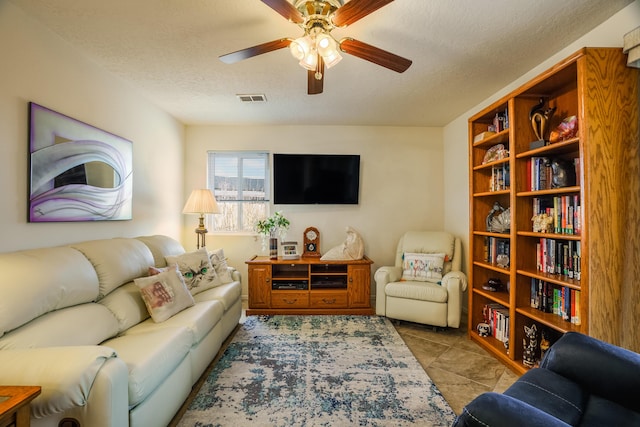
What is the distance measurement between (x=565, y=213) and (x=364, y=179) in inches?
94.5

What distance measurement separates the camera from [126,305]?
1980 millimetres

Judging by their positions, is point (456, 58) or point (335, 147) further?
point (335, 147)

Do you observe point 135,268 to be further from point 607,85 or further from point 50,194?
point 607,85

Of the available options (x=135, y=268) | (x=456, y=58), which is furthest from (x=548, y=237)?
(x=135, y=268)

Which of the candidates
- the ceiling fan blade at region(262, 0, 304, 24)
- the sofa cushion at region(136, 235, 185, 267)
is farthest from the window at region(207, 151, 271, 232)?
the ceiling fan blade at region(262, 0, 304, 24)

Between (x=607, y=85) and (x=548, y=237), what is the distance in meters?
1.00

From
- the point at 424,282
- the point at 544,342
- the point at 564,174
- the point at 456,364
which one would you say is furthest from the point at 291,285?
the point at 564,174

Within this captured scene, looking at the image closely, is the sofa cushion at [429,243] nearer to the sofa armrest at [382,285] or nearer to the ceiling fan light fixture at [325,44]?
the sofa armrest at [382,285]

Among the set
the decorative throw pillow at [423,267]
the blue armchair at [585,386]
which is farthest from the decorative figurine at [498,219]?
the blue armchair at [585,386]

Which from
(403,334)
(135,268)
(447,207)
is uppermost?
(447,207)

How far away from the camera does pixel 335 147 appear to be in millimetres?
4090

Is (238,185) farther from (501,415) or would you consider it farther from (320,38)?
(501,415)

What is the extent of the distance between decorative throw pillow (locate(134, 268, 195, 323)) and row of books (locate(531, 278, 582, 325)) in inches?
109

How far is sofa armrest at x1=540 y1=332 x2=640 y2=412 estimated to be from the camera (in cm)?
111
